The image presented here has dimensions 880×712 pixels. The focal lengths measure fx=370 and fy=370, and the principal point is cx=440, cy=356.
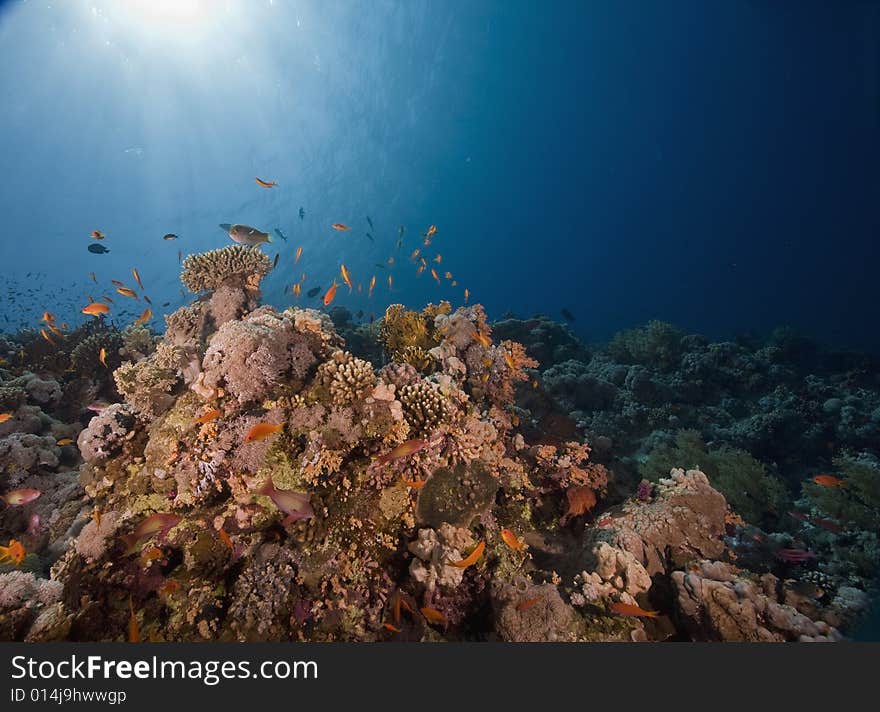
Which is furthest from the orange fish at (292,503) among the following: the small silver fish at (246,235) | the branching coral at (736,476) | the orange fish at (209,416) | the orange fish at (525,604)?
the branching coral at (736,476)

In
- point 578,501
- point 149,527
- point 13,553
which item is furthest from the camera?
point 578,501

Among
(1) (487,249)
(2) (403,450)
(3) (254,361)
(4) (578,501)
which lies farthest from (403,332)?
(1) (487,249)

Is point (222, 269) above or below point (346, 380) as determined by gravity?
above

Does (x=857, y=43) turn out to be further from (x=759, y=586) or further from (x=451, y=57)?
(x=759, y=586)

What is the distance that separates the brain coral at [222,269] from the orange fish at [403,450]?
480 centimetres

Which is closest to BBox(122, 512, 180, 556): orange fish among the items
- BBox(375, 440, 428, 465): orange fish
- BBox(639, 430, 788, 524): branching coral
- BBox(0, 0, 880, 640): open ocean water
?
BBox(0, 0, 880, 640): open ocean water

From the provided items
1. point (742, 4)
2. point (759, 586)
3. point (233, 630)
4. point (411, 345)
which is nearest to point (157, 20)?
point (411, 345)

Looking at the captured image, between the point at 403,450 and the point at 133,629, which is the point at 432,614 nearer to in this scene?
the point at 403,450

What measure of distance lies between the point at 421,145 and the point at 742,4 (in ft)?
185

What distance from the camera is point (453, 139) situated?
83125mm

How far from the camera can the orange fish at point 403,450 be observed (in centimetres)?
405

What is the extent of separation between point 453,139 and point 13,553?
9428cm

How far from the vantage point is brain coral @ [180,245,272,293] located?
7094 mm

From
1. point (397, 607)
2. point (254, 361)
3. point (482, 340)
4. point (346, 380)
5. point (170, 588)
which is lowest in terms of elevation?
point (397, 607)
